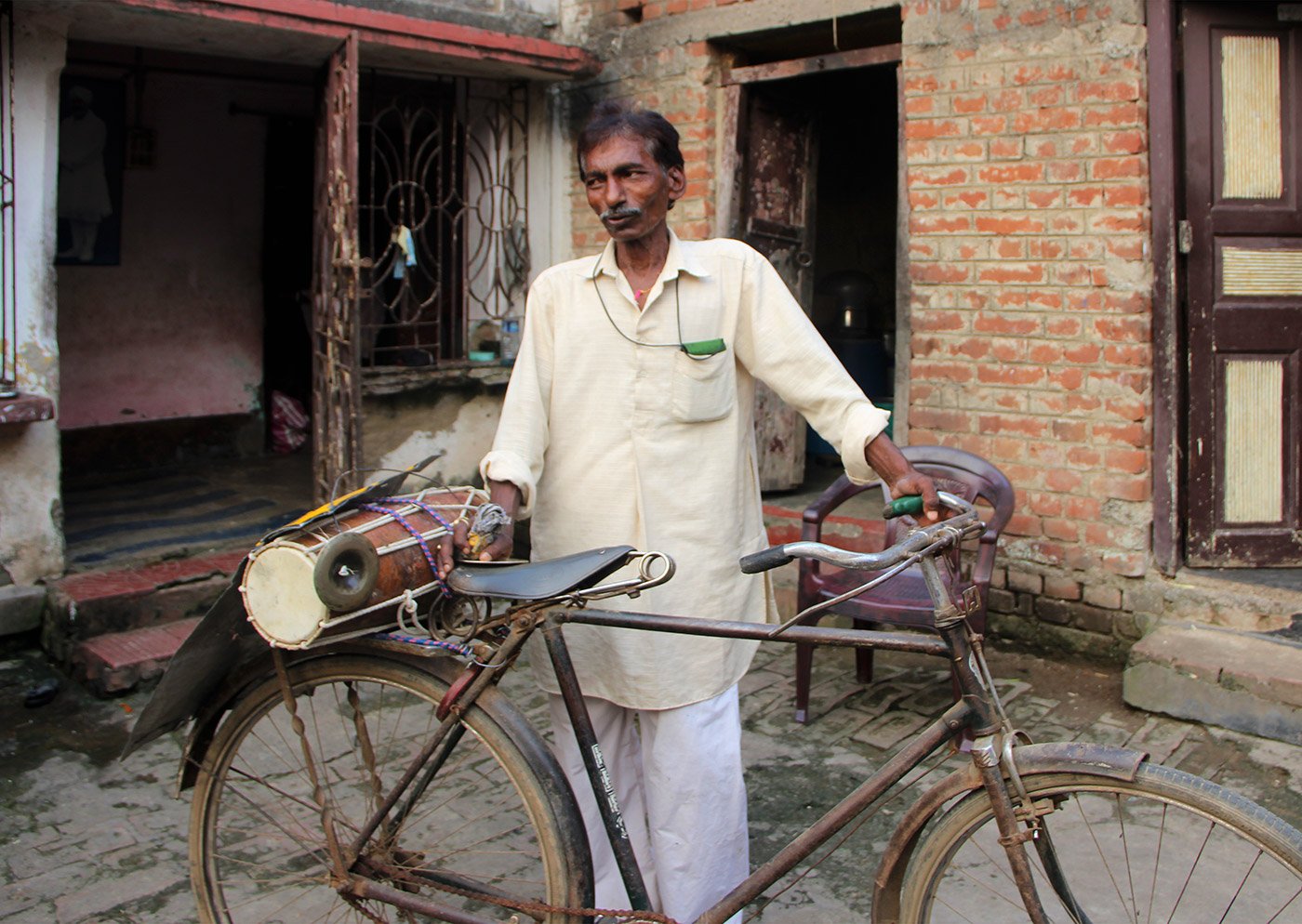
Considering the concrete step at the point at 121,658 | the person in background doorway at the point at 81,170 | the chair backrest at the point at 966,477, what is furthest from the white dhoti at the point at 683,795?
the person in background doorway at the point at 81,170

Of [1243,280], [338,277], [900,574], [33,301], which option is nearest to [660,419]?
[900,574]

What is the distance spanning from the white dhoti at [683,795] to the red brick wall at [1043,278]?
8.38ft

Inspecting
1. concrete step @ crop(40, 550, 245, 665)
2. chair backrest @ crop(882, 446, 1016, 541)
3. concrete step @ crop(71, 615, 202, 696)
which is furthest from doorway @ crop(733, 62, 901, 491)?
concrete step @ crop(71, 615, 202, 696)

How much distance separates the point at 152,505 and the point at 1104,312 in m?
4.93

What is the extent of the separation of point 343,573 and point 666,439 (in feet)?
2.51

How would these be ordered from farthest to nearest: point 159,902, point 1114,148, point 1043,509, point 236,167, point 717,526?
point 236,167 < point 1043,509 < point 1114,148 < point 159,902 < point 717,526

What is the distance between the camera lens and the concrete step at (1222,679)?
13.6 feet

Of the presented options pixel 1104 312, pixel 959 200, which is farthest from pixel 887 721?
pixel 959 200

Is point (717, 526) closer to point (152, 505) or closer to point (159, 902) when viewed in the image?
point (159, 902)

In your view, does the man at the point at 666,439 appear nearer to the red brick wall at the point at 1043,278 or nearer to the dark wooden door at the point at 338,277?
the red brick wall at the point at 1043,278

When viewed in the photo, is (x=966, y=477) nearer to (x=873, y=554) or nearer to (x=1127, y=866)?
(x=1127, y=866)

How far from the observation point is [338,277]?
5.52m

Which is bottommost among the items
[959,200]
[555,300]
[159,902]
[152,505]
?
[159,902]

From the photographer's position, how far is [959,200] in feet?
16.8
